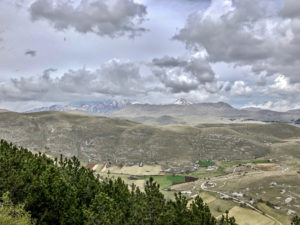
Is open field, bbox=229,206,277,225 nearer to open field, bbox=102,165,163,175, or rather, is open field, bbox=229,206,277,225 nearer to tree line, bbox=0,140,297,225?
tree line, bbox=0,140,297,225

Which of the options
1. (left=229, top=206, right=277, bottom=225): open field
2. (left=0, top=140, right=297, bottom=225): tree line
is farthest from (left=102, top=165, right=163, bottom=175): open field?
(left=0, top=140, right=297, bottom=225): tree line

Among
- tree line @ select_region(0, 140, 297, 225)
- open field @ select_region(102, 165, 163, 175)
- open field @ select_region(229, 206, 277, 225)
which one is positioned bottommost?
open field @ select_region(102, 165, 163, 175)

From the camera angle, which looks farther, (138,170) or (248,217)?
(138,170)

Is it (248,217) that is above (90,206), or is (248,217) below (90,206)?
below

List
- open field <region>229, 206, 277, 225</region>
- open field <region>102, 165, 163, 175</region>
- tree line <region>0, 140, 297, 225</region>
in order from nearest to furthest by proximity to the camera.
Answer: tree line <region>0, 140, 297, 225</region>, open field <region>229, 206, 277, 225</region>, open field <region>102, 165, 163, 175</region>

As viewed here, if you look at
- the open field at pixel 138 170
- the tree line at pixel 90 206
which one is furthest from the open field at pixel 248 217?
the open field at pixel 138 170

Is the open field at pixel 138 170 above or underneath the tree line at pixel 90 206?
underneath

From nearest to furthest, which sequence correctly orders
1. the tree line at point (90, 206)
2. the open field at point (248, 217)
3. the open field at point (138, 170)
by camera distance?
the tree line at point (90, 206), the open field at point (248, 217), the open field at point (138, 170)

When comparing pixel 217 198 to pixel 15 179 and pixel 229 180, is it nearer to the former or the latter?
pixel 229 180

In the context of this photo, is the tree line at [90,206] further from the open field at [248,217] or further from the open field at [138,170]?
the open field at [138,170]

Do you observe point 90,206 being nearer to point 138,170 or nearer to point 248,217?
point 248,217

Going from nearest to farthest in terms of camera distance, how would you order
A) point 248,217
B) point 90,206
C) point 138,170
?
point 90,206 → point 248,217 → point 138,170

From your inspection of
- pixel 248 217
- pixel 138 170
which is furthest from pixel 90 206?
pixel 138 170

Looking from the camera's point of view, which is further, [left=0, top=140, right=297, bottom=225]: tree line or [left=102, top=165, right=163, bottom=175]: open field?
[left=102, top=165, right=163, bottom=175]: open field
